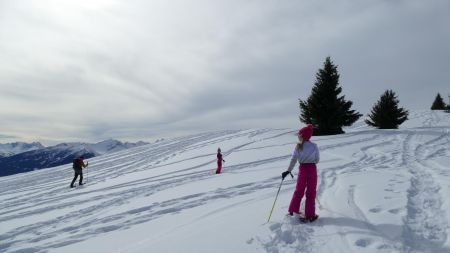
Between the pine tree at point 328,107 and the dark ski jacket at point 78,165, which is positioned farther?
the pine tree at point 328,107

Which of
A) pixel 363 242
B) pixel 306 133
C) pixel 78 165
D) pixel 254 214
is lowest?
pixel 363 242

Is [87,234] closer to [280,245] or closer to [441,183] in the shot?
[280,245]

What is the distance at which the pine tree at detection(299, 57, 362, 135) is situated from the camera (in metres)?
28.9

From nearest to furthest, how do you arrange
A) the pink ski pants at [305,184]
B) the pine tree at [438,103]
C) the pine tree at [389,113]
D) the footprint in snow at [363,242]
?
the footprint in snow at [363,242]
the pink ski pants at [305,184]
the pine tree at [389,113]
the pine tree at [438,103]

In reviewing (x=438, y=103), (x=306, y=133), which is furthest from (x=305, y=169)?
(x=438, y=103)

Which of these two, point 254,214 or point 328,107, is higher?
point 328,107

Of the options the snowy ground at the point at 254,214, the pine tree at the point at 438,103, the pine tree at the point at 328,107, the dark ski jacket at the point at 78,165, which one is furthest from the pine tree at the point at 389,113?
the pine tree at the point at 438,103

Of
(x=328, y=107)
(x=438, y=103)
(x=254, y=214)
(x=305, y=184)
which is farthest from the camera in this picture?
(x=438, y=103)

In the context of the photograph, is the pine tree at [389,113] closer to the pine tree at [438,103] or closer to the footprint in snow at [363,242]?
the footprint in snow at [363,242]

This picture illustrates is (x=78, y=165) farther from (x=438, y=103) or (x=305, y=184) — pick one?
(x=438, y=103)

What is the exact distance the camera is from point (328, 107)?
1128 inches

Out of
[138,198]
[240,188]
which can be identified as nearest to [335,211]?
[240,188]

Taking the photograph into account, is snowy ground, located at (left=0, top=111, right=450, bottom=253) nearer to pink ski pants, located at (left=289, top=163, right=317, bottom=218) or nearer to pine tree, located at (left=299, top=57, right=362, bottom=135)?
pink ski pants, located at (left=289, top=163, right=317, bottom=218)

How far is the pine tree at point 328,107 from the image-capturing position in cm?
2889
